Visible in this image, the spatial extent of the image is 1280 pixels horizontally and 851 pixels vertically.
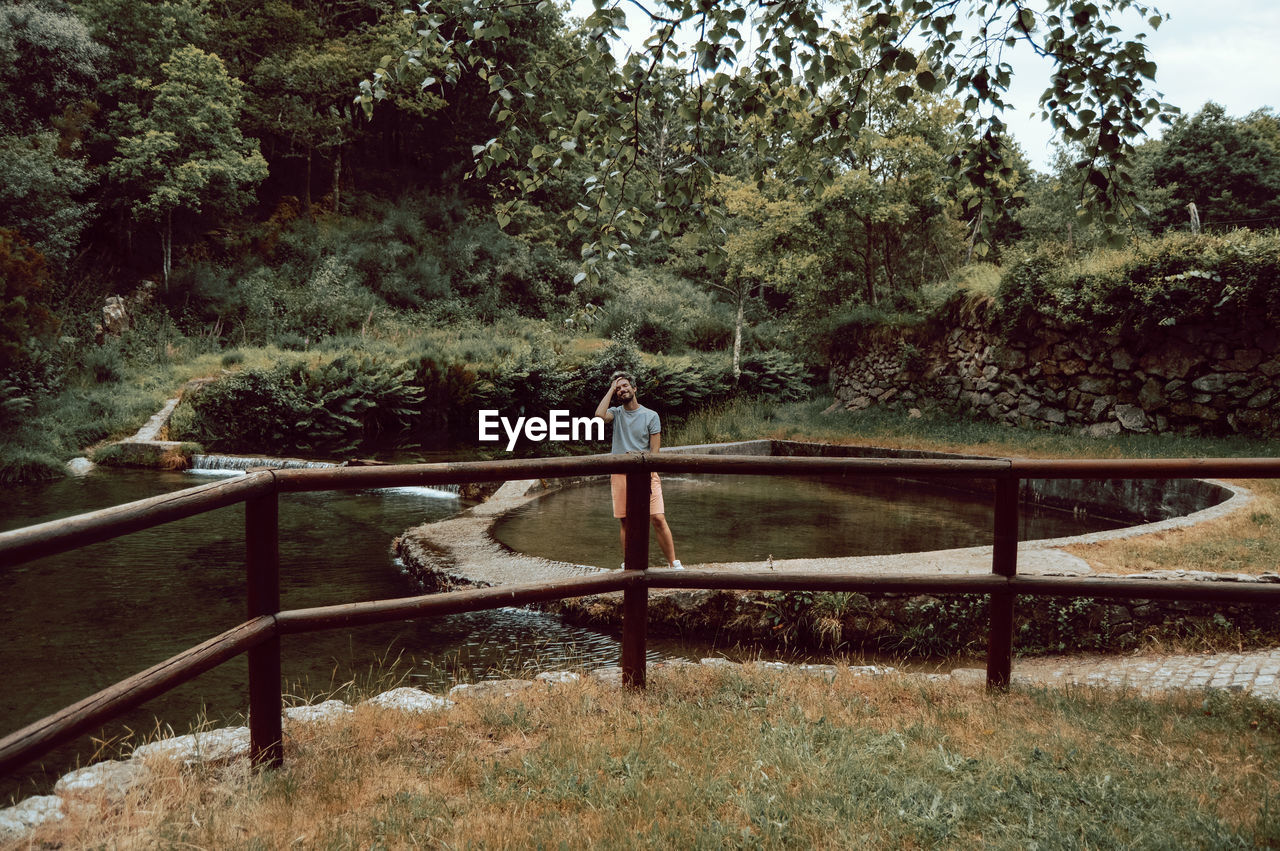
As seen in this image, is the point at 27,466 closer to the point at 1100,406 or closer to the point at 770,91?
the point at 770,91

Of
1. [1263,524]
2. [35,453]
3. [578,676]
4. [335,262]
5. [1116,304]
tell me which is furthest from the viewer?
[335,262]

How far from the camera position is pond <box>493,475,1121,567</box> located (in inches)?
332

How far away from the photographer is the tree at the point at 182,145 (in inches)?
883

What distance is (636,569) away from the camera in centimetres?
343

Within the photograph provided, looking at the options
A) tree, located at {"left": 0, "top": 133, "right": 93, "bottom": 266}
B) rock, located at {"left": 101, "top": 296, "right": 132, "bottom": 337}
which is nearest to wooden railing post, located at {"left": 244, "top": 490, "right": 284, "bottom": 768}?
tree, located at {"left": 0, "top": 133, "right": 93, "bottom": 266}

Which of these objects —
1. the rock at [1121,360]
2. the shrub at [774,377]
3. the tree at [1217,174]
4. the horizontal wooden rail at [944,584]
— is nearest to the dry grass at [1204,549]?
the horizontal wooden rail at [944,584]

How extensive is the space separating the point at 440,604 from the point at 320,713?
104 centimetres

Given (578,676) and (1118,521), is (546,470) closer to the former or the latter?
(578,676)

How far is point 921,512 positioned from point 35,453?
44.5ft

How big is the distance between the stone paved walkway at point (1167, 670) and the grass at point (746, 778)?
1.41 m

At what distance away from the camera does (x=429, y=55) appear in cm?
330

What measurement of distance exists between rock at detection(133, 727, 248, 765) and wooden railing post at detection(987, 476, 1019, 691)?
3.04 m

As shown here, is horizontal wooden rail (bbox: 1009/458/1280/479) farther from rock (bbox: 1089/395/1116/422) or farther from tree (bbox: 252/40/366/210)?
tree (bbox: 252/40/366/210)

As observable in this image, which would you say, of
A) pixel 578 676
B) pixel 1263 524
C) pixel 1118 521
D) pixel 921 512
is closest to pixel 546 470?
pixel 578 676
